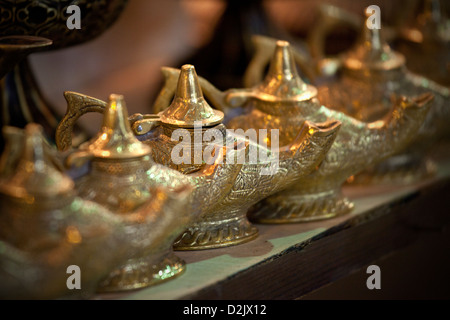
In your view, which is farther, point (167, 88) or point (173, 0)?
point (173, 0)

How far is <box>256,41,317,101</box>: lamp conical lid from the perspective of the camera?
1.02 m

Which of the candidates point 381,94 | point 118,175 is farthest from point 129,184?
point 381,94

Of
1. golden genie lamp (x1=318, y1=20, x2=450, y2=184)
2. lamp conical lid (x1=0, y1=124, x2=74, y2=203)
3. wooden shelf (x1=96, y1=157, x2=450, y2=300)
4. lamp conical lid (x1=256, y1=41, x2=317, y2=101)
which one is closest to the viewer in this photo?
lamp conical lid (x1=0, y1=124, x2=74, y2=203)

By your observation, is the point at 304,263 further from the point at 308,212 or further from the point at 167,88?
the point at 167,88

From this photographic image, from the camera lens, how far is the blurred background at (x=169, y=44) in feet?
5.67

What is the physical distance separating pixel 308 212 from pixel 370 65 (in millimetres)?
312

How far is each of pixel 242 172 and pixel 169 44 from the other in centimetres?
138

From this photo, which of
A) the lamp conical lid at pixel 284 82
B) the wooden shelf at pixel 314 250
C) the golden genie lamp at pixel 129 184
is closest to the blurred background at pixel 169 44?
the wooden shelf at pixel 314 250

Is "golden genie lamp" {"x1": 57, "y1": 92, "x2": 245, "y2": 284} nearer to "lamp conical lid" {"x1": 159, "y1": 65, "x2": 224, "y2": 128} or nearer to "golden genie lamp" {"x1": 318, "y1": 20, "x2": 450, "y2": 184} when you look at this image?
"lamp conical lid" {"x1": 159, "y1": 65, "x2": 224, "y2": 128}

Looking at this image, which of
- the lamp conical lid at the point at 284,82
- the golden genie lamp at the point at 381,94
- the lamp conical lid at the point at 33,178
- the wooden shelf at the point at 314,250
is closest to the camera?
the lamp conical lid at the point at 33,178

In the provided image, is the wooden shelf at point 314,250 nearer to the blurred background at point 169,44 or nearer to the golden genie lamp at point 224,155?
the golden genie lamp at point 224,155

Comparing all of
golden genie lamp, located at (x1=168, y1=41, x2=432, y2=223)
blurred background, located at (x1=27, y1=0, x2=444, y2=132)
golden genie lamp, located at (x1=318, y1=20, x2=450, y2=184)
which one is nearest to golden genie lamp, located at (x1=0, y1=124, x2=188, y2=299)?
golden genie lamp, located at (x1=168, y1=41, x2=432, y2=223)

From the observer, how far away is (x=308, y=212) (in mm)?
1052
